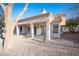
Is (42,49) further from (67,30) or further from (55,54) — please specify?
(67,30)

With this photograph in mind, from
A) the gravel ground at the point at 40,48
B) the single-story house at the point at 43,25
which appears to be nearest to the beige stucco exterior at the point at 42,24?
the single-story house at the point at 43,25

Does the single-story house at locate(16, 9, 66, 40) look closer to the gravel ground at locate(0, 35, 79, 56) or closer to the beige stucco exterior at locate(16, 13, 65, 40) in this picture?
the beige stucco exterior at locate(16, 13, 65, 40)

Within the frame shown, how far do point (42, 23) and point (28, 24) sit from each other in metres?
0.25

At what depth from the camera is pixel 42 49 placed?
322 cm

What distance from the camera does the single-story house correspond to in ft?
10.4

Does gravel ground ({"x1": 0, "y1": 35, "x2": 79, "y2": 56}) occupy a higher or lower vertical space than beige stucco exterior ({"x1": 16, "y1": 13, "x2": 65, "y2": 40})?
lower

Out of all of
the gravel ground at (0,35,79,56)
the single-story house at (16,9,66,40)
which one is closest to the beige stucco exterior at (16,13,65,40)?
the single-story house at (16,9,66,40)

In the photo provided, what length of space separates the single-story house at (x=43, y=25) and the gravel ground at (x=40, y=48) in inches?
4.2

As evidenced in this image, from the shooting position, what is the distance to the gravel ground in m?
3.18

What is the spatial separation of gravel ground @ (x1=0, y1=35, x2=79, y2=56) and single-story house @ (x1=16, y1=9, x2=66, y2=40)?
11 centimetres

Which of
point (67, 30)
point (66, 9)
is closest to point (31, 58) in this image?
point (67, 30)

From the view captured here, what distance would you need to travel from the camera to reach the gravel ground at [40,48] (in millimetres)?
3180

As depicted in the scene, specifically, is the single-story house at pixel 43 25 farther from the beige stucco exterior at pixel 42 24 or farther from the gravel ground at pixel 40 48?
the gravel ground at pixel 40 48

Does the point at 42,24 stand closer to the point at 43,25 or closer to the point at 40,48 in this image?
the point at 43,25
